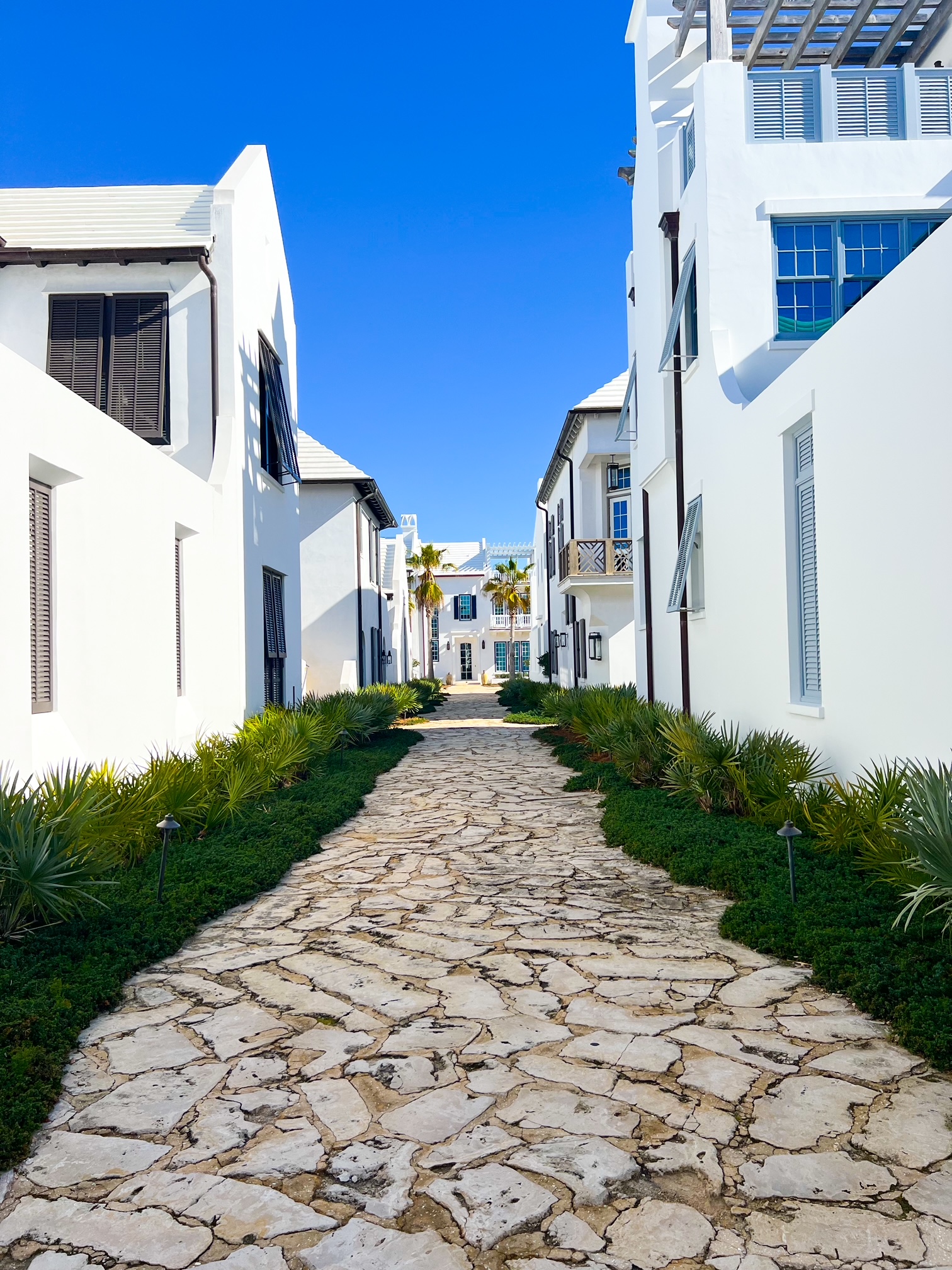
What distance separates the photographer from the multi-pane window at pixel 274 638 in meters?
15.1

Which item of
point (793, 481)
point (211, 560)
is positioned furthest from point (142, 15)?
point (793, 481)

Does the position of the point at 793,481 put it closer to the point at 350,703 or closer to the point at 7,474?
the point at 7,474

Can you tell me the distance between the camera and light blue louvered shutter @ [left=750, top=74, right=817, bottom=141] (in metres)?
11.2

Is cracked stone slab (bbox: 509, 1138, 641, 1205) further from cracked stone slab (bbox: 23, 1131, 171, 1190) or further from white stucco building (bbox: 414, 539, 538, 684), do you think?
white stucco building (bbox: 414, 539, 538, 684)

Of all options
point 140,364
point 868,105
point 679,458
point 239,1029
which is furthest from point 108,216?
point 239,1029

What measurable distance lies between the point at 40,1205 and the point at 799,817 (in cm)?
610

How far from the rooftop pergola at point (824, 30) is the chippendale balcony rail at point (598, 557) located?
34.1 ft

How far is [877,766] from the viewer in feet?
21.7

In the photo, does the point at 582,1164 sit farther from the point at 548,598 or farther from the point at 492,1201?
the point at 548,598

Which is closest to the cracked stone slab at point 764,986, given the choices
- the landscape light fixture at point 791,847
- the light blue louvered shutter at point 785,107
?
the landscape light fixture at point 791,847

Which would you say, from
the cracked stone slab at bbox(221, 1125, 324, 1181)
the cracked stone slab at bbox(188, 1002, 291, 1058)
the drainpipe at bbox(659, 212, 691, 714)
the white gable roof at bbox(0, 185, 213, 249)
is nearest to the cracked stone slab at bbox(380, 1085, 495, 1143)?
the cracked stone slab at bbox(221, 1125, 324, 1181)

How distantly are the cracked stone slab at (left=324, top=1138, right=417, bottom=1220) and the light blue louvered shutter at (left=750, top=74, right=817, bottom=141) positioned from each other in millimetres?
11655

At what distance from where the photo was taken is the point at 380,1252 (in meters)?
2.77

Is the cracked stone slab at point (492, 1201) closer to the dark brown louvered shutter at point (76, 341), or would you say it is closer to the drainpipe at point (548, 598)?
the dark brown louvered shutter at point (76, 341)
